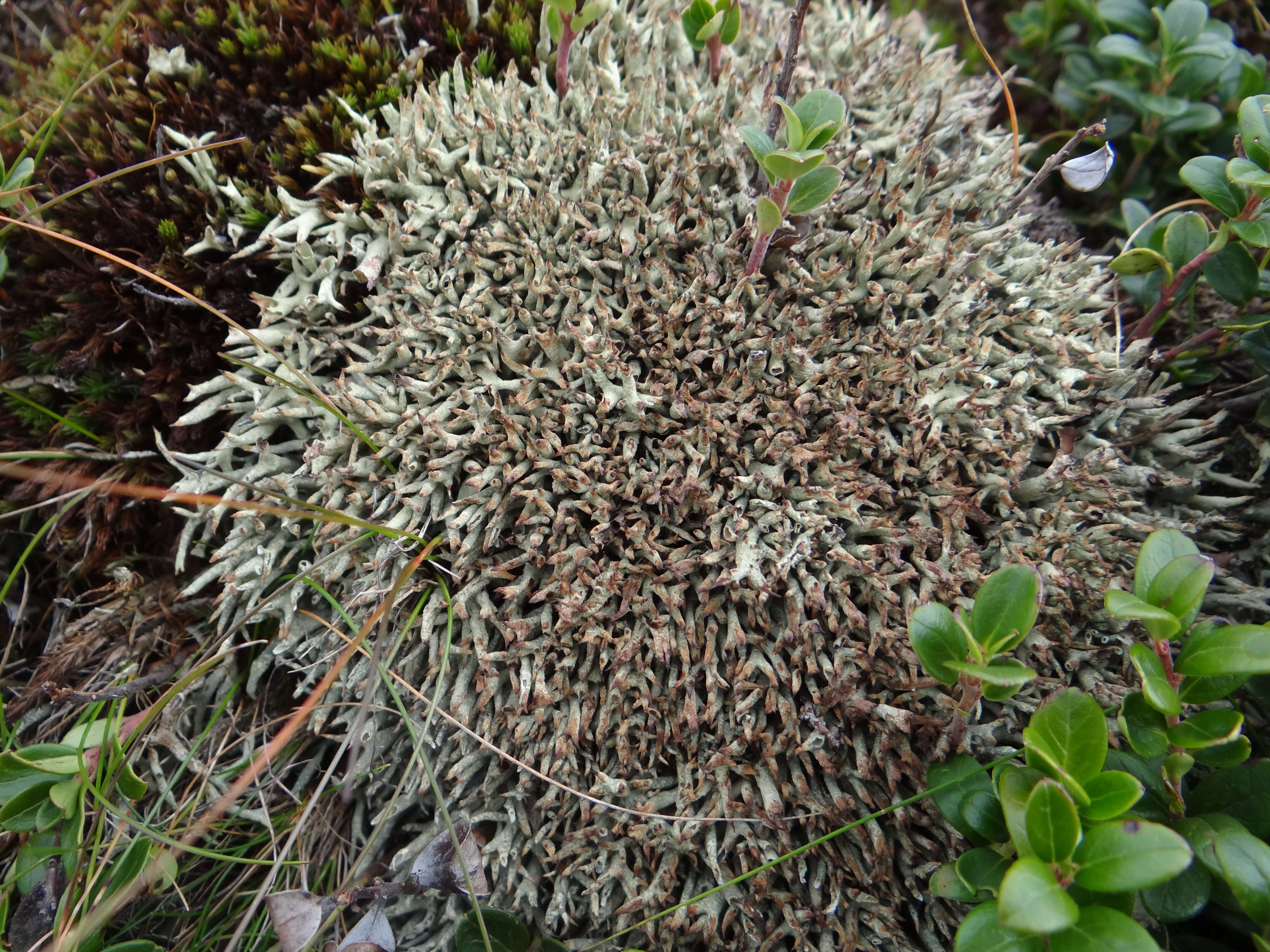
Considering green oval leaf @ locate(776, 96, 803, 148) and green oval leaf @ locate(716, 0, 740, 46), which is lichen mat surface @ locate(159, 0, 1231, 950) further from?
green oval leaf @ locate(776, 96, 803, 148)

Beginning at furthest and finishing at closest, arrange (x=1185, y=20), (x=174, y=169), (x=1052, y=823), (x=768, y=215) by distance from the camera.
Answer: (x=1185, y=20), (x=174, y=169), (x=768, y=215), (x=1052, y=823)

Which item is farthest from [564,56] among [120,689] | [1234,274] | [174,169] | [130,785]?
[130,785]

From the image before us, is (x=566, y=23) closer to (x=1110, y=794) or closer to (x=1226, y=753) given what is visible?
(x=1110, y=794)

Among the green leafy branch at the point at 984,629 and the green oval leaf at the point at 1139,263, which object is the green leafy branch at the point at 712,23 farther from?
the green leafy branch at the point at 984,629

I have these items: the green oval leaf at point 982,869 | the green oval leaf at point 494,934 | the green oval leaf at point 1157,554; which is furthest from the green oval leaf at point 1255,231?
the green oval leaf at point 494,934

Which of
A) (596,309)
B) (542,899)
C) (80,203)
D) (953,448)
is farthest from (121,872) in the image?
(953,448)

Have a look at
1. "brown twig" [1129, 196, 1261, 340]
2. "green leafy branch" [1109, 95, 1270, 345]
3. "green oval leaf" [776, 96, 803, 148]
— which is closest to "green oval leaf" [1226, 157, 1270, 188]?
"green leafy branch" [1109, 95, 1270, 345]
